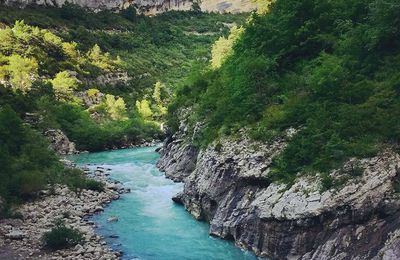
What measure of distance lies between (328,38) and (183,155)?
1713 cm

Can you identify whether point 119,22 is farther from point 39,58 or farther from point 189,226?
point 189,226

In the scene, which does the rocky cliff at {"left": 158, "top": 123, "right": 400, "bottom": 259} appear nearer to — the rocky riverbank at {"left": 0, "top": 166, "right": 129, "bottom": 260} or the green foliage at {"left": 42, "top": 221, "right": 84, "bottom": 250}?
the rocky riverbank at {"left": 0, "top": 166, "right": 129, "bottom": 260}

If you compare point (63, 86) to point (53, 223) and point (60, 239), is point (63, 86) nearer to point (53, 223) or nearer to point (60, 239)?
point (53, 223)

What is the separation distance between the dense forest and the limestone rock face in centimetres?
2944

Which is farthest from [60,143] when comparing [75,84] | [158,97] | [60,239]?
[60,239]

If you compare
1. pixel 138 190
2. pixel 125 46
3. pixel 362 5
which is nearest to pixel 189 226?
pixel 138 190

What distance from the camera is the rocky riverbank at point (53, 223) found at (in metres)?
Result: 22.0

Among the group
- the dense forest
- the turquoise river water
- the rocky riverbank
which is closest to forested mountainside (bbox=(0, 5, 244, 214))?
the rocky riverbank

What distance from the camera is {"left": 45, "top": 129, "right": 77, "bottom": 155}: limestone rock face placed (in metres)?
58.2

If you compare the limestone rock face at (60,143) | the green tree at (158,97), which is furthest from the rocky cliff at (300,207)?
the green tree at (158,97)

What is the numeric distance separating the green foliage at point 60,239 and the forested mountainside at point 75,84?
6.98 meters

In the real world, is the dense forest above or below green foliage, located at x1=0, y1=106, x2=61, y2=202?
above

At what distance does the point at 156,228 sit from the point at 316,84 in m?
12.3

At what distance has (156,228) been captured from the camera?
26734 millimetres
